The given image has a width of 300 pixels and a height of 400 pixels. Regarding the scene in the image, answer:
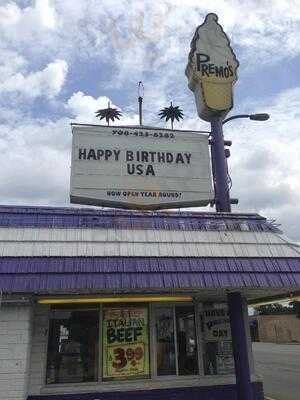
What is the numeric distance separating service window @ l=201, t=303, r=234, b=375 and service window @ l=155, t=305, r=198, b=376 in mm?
314

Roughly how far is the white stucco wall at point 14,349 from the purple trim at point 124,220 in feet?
6.26

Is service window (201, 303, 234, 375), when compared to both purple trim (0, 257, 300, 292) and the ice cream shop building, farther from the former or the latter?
purple trim (0, 257, 300, 292)

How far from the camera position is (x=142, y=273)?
9.16m

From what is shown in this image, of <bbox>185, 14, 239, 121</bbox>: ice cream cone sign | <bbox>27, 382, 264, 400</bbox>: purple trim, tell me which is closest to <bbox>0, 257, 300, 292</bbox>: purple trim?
<bbox>27, 382, 264, 400</bbox>: purple trim

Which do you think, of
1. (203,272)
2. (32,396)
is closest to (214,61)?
(203,272)

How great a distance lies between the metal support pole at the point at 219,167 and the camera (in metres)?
12.7

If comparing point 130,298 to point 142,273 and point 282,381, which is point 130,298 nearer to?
point 142,273

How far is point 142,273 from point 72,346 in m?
3.40

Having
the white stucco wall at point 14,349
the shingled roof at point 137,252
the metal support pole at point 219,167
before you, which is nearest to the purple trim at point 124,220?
the shingled roof at point 137,252

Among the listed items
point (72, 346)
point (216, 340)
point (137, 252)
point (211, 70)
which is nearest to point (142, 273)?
point (137, 252)

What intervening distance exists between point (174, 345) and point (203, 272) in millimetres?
3126

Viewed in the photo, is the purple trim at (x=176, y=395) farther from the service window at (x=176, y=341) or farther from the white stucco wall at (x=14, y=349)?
the white stucco wall at (x=14, y=349)

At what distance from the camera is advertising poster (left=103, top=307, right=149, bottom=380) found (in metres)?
11.1

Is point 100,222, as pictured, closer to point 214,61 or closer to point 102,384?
point 102,384
